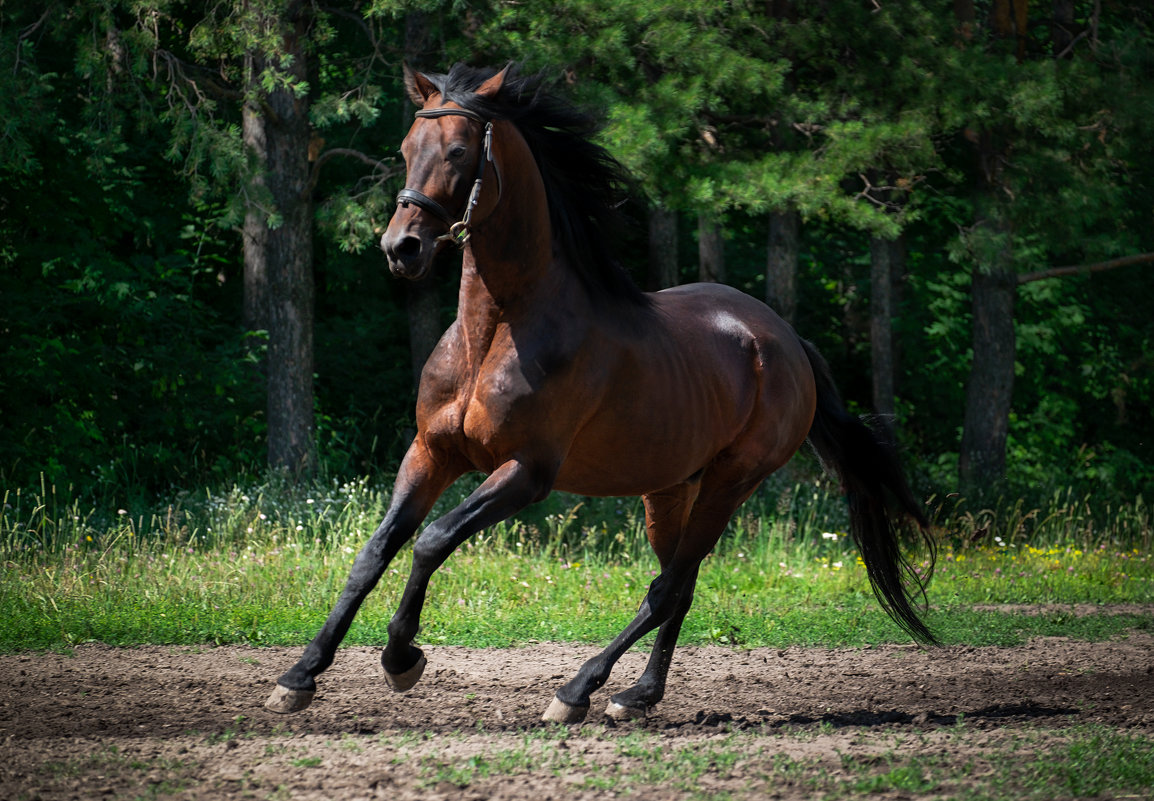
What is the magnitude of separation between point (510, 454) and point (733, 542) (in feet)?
21.8

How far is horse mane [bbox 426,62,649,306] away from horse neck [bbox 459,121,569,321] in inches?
5.5

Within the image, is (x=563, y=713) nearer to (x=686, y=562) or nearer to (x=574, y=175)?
(x=686, y=562)


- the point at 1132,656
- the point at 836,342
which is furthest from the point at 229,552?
the point at 836,342

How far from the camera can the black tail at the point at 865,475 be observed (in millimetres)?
6984

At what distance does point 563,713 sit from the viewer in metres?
5.39

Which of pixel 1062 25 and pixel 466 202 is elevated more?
pixel 1062 25

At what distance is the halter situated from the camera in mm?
4598

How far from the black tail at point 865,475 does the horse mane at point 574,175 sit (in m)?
1.74

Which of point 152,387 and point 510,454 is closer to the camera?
point 510,454

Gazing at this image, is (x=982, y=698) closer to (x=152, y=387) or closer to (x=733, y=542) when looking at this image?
(x=733, y=542)

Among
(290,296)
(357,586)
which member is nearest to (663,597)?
Result: (357,586)

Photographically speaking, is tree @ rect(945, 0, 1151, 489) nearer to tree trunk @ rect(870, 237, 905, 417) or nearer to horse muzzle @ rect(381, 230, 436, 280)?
tree trunk @ rect(870, 237, 905, 417)

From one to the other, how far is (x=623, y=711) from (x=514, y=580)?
357cm

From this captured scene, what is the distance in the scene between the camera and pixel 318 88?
15.4 metres
